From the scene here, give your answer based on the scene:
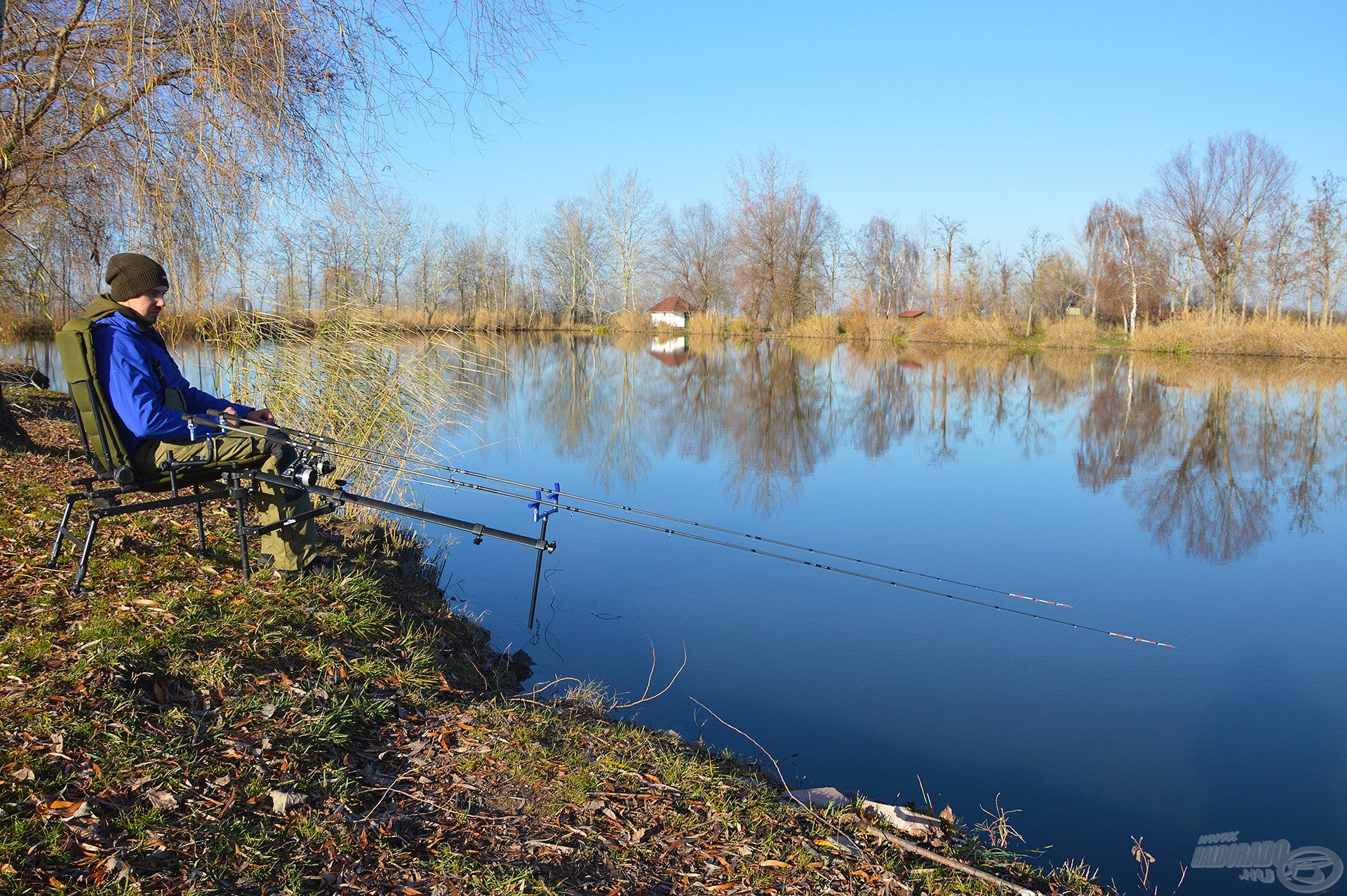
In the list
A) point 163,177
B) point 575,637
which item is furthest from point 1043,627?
point 163,177

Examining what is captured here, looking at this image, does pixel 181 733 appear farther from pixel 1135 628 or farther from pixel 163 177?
pixel 1135 628

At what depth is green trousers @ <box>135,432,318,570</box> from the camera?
4.00 metres

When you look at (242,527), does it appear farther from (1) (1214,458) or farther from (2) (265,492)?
(1) (1214,458)

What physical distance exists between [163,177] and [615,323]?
183ft

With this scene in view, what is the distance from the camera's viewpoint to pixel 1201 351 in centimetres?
3659

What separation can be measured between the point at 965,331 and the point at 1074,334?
238 inches

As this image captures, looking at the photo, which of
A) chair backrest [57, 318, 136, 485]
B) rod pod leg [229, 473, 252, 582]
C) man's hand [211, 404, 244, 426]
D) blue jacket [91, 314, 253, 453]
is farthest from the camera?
man's hand [211, 404, 244, 426]

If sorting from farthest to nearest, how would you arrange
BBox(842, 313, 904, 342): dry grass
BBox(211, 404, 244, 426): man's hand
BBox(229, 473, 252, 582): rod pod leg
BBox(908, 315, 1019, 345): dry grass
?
BBox(842, 313, 904, 342): dry grass
BBox(908, 315, 1019, 345): dry grass
BBox(211, 404, 244, 426): man's hand
BBox(229, 473, 252, 582): rod pod leg

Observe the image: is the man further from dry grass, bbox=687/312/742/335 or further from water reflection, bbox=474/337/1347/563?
dry grass, bbox=687/312/742/335

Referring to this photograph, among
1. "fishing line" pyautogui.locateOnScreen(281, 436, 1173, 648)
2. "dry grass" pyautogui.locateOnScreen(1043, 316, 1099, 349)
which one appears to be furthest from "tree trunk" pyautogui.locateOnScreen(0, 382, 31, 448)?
"dry grass" pyautogui.locateOnScreen(1043, 316, 1099, 349)

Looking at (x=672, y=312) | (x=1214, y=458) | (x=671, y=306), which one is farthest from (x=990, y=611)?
(x=671, y=306)

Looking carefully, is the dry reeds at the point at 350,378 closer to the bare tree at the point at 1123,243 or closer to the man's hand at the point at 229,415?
the man's hand at the point at 229,415

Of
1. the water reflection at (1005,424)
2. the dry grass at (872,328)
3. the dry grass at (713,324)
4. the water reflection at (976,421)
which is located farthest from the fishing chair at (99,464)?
the dry grass at (713,324)

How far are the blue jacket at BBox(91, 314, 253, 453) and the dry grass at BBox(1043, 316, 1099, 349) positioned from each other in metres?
44.5
